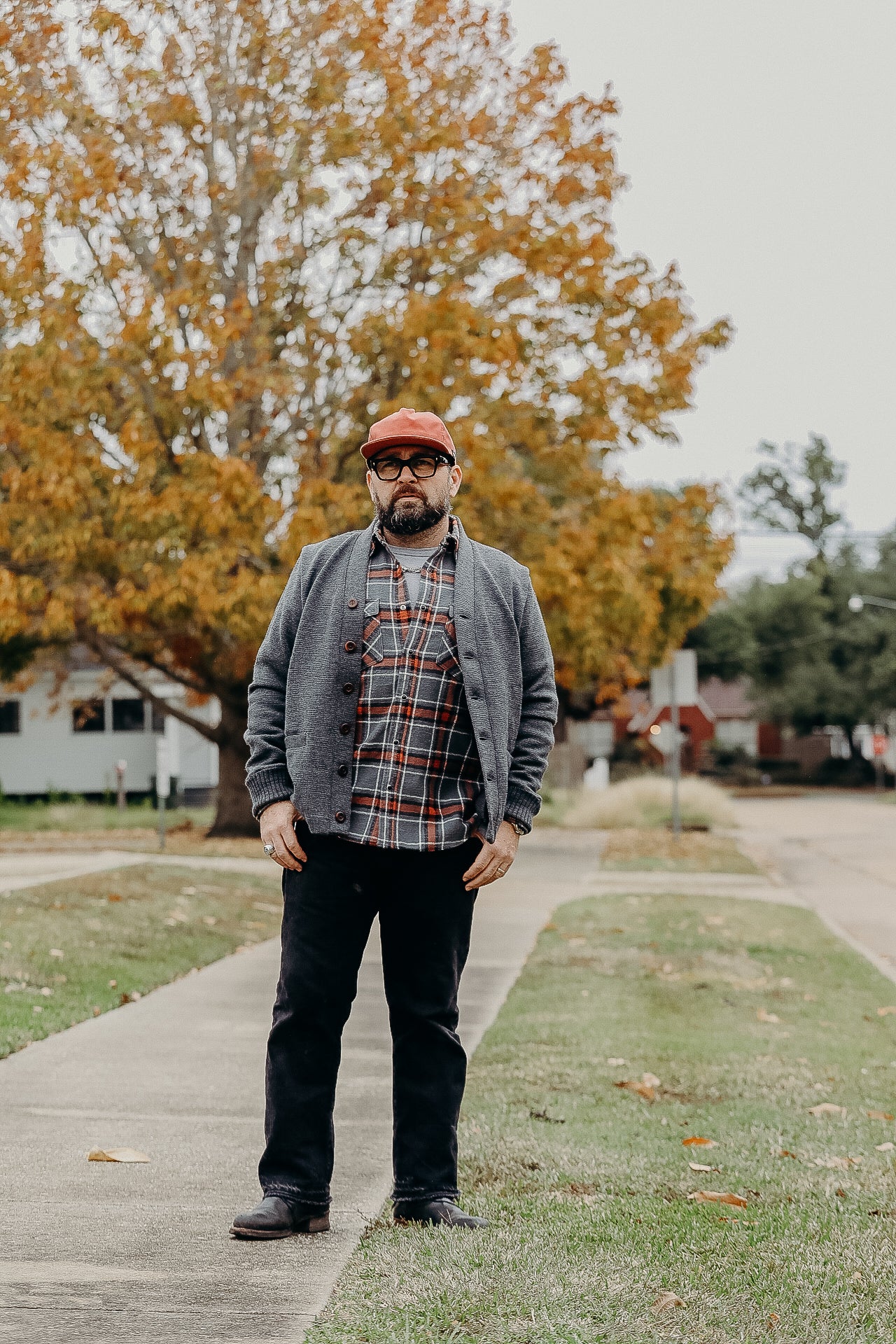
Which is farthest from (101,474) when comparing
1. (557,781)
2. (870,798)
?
(870,798)

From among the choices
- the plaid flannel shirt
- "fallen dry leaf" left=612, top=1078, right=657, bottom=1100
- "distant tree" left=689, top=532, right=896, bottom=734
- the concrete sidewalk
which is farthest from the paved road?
"distant tree" left=689, top=532, right=896, bottom=734

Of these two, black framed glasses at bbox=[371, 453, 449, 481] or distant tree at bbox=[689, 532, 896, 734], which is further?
distant tree at bbox=[689, 532, 896, 734]

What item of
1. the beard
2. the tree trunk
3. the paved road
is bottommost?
the paved road

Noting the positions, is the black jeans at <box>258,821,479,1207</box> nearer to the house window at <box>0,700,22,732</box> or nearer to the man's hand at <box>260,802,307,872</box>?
the man's hand at <box>260,802,307,872</box>

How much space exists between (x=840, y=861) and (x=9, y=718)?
1907 centimetres

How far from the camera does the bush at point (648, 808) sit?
29.4 metres

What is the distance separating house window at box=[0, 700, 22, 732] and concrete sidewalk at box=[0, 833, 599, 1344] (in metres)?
27.1

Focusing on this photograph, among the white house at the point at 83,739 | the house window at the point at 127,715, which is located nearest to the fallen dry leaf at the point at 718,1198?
the white house at the point at 83,739

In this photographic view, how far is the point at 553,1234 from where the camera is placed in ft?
13.8

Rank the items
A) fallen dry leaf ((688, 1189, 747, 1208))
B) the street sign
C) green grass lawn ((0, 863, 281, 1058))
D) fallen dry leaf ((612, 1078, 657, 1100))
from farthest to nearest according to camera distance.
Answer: the street sign, green grass lawn ((0, 863, 281, 1058)), fallen dry leaf ((612, 1078, 657, 1100)), fallen dry leaf ((688, 1189, 747, 1208))

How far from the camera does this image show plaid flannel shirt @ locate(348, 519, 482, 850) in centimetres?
425

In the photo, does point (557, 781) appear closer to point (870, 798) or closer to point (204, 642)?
point (870, 798)

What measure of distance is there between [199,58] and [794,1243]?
15607 mm

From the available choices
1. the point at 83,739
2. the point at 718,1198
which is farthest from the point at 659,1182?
the point at 83,739
